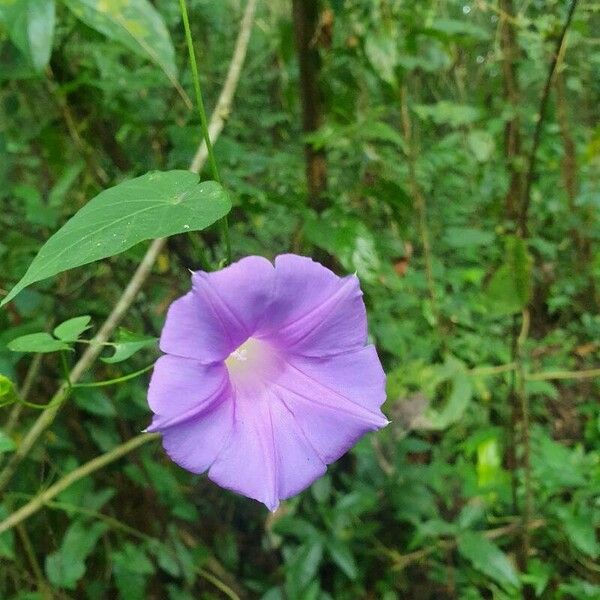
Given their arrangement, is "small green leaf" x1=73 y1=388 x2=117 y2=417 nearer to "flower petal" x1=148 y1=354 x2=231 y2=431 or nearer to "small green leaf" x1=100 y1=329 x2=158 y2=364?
"small green leaf" x1=100 y1=329 x2=158 y2=364

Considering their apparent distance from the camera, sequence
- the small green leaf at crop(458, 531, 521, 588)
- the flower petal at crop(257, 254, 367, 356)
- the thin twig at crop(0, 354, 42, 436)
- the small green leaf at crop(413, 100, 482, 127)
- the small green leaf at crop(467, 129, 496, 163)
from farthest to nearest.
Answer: the small green leaf at crop(467, 129, 496, 163) → the small green leaf at crop(413, 100, 482, 127) → the small green leaf at crop(458, 531, 521, 588) → the thin twig at crop(0, 354, 42, 436) → the flower petal at crop(257, 254, 367, 356)

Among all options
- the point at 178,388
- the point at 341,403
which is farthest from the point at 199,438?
the point at 341,403

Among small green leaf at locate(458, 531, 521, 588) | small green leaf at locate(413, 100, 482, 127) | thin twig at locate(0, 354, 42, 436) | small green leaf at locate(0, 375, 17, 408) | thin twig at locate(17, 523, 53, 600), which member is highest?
small green leaf at locate(0, 375, 17, 408)

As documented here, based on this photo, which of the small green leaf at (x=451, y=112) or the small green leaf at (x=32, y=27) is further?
the small green leaf at (x=451, y=112)

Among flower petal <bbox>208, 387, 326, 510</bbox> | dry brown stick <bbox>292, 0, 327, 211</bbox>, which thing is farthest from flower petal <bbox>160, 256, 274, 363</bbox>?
dry brown stick <bbox>292, 0, 327, 211</bbox>

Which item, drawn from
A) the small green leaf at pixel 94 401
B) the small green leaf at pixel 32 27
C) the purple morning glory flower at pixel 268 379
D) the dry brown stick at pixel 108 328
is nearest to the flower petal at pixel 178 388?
the purple morning glory flower at pixel 268 379

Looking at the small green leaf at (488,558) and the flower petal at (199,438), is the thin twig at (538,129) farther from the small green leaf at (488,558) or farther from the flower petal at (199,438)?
the flower petal at (199,438)

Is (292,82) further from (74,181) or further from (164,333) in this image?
(164,333)
